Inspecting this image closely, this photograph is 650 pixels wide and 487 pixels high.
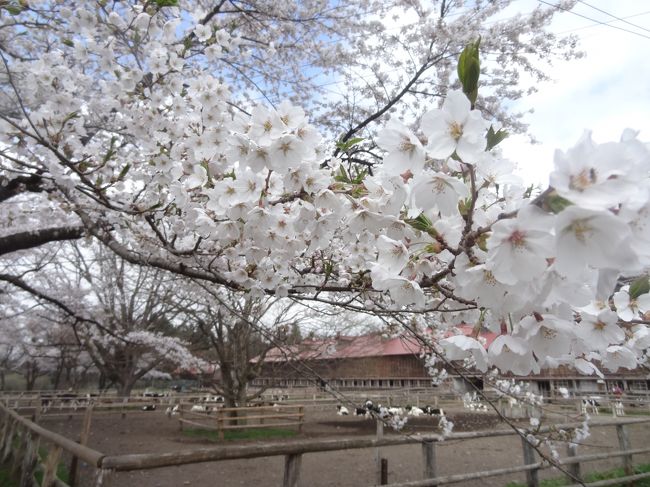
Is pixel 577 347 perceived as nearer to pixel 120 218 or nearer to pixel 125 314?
pixel 120 218

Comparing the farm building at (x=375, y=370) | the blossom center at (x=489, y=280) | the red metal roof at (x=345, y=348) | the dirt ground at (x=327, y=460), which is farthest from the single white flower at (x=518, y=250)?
the farm building at (x=375, y=370)

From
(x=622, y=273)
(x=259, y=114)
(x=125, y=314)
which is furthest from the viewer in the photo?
(x=125, y=314)

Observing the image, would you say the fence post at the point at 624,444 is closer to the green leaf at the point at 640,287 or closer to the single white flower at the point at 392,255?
the green leaf at the point at 640,287

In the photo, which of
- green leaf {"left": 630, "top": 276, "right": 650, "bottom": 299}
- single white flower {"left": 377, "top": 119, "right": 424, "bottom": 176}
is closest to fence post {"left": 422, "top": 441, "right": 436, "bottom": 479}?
green leaf {"left": 630, "top": 276, "right": 650, "bottom": 299}

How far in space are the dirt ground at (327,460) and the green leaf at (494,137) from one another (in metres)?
4.05

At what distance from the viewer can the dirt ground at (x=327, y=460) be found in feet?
21.3

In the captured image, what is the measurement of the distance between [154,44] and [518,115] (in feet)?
21.3

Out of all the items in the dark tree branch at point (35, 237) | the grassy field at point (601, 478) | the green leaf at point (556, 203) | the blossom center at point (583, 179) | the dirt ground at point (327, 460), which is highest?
the dark tree branch at point (35, 237)

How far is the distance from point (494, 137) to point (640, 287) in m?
0.61

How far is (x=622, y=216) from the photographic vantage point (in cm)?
62

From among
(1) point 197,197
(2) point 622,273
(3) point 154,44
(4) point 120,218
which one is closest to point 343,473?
(4) point 120,218

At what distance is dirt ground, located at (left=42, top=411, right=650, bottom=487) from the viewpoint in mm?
6488

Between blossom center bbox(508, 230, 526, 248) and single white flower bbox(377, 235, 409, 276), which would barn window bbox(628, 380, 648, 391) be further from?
blossom center bbox(508, 230, 526, 248)

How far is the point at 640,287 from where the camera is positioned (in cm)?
109
